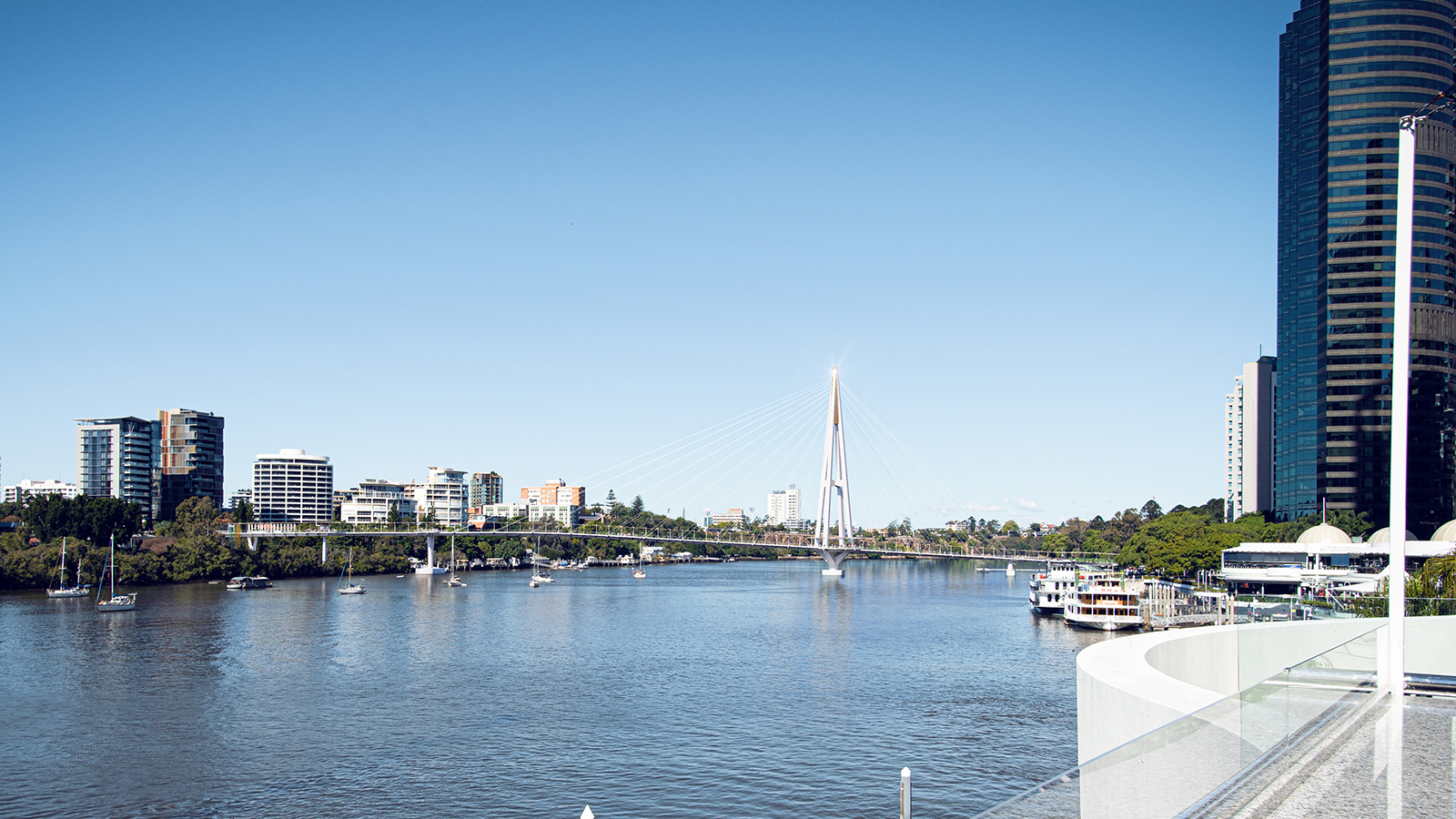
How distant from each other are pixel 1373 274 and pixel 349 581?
85.0 metres

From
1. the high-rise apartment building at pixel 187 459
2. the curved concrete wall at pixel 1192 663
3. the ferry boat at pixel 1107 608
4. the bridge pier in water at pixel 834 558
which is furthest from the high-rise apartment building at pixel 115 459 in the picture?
the curved concrete wall at pixel 1192 663

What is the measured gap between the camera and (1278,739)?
306 inches

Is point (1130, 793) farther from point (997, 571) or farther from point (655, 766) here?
point (997, 571)

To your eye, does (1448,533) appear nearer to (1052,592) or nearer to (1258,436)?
(1052,592)

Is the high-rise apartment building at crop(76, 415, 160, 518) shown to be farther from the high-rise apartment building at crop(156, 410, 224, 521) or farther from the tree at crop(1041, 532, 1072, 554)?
the tree at crop(1041, 532, 1072, 554)

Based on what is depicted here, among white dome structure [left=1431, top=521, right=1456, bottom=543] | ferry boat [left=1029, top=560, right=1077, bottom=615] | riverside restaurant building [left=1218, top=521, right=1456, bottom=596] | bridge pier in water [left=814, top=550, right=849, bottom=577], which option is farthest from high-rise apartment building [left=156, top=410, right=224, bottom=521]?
white dome structure [left=1431, top=521, right=1456, bottom=543]

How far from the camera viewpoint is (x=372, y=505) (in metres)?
182

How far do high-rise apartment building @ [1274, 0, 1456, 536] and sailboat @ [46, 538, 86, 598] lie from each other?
91.0 meters

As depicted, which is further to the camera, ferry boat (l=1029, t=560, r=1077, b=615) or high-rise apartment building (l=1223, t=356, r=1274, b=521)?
high-rise apartment building (l=1223, t=356, r=1274, b=521)

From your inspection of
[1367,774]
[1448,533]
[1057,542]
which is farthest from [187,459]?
[1367,774]

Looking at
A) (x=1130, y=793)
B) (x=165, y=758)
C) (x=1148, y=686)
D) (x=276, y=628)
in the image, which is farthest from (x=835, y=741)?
(x=276, y=628)

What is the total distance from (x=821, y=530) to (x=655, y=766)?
88.3 m

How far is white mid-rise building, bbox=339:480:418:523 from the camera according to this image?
596 feet

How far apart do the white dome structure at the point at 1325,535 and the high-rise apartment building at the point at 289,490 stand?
154198mm
